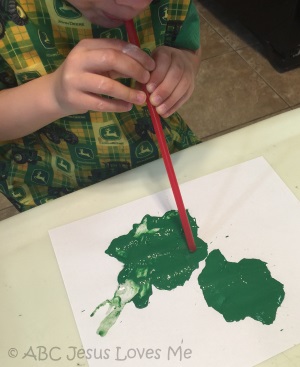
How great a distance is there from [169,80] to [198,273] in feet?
0.72

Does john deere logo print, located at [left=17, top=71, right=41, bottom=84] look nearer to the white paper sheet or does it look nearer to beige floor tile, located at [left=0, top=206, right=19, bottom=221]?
the white paper sheet

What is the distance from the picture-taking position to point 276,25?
4.22 ft

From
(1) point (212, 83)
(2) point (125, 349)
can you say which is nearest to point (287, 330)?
(2) point (125, 349)

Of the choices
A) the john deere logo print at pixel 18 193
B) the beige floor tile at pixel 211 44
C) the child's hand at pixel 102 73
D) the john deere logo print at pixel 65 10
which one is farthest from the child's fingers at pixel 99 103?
the beige floor tile at pixel 211 44

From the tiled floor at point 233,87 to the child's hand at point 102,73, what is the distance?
28.5 inches

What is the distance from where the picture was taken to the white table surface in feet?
1.43

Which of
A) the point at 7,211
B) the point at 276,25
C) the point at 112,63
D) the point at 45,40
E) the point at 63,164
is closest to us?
the point at 112,63

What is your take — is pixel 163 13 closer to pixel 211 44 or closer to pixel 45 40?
pixel 45 40

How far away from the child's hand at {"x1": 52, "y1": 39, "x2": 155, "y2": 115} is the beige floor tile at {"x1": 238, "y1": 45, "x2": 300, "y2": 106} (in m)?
0.92

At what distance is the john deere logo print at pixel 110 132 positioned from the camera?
24.0 inches

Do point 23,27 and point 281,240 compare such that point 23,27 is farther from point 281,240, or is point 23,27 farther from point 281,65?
point 281,65

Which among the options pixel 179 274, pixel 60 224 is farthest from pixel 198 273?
pixel 60 224

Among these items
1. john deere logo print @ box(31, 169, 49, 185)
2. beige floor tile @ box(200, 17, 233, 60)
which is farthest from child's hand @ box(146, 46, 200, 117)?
beige floor tile @ box(200, 17, 233, 60)

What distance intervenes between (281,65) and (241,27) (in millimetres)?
250
